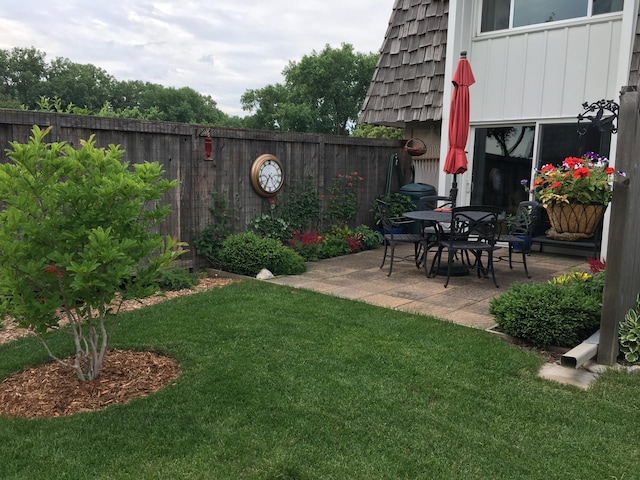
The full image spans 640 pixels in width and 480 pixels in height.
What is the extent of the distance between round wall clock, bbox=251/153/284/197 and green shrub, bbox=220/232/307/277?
3.05ft

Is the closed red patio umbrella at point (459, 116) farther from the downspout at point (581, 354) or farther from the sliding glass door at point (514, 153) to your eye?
the downspout at point (581, 354)

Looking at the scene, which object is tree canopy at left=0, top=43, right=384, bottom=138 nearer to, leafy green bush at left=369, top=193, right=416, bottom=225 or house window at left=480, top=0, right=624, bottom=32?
leafy green bush at left=369, top=193, right=416, bottom=225

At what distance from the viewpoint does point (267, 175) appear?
7.30 m

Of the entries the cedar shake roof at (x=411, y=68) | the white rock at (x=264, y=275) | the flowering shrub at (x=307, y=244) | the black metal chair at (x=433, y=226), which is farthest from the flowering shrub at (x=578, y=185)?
the cedar shake roof at (x=411, y=68)

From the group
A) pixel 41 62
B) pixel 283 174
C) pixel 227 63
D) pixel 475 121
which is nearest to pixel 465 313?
pixel 283 174

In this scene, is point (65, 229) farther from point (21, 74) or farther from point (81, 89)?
point (81, 89)

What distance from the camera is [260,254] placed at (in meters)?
6.29

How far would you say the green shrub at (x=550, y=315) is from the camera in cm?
387

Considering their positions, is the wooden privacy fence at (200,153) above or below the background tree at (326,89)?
below

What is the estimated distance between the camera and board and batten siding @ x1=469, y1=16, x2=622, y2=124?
23.9 feet

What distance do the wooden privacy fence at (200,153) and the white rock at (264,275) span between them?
95 cm

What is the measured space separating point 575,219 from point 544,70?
12.8 ft

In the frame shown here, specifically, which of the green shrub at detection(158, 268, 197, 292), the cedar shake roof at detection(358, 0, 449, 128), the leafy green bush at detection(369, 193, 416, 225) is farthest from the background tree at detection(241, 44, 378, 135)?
the green shrub at detection(158, 268, 197, 292)

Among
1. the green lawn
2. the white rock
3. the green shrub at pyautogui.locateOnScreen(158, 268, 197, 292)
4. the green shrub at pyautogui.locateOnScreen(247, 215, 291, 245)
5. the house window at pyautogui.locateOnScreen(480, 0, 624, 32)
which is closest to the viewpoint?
the green lawn
